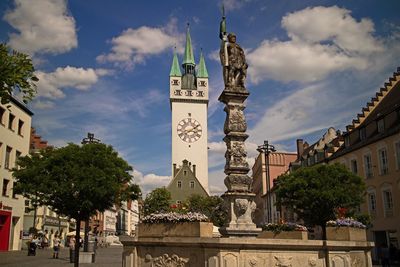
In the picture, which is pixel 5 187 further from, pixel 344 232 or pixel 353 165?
pixel 353 165

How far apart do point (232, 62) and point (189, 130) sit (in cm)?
7613

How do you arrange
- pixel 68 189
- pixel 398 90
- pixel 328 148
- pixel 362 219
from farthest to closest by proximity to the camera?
pixel 328 148 < pixel 398 90 < pixel 362 219 < pixel 68 189

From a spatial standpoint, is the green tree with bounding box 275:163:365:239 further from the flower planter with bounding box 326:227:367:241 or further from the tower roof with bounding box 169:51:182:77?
the tower roof with bounding box 169:51:182:77

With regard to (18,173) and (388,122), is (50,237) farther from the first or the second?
(388,122)

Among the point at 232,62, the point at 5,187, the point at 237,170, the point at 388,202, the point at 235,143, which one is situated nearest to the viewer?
the point at 237,170

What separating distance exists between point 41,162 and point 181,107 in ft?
244

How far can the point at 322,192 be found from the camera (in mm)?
28766

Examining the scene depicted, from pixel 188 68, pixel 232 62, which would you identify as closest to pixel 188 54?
pixel 188 68

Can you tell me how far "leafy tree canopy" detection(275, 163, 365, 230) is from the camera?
28.7 metres

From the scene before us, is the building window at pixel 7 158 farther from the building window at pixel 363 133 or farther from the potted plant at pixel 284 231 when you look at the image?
the building window at pixel 363 133

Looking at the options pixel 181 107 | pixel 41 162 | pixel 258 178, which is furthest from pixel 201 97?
pixel 41 162

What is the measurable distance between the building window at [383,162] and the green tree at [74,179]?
23487 mm

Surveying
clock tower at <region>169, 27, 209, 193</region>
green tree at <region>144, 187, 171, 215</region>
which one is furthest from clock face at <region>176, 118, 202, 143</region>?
green tree at <region>144, 187, 171, 215</region>

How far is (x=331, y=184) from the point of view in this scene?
29594mm
